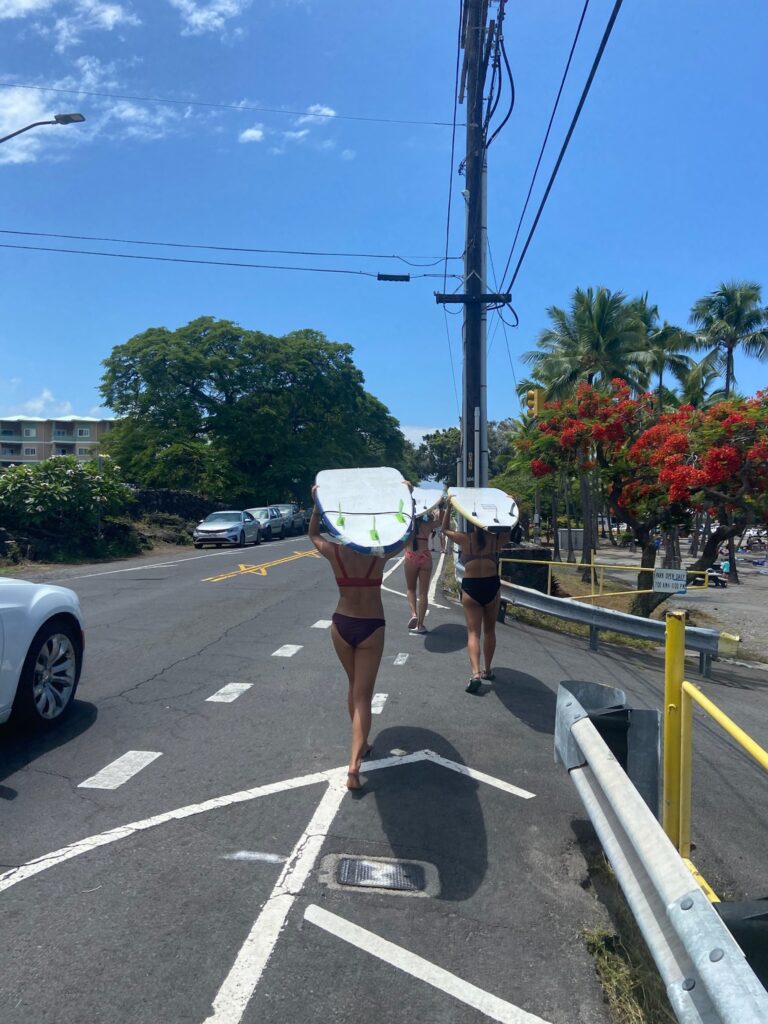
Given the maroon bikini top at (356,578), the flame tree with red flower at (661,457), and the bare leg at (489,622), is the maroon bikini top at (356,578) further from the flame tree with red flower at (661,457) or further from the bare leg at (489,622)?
the flame tree with red flower at (661,457)

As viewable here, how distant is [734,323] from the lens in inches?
1475

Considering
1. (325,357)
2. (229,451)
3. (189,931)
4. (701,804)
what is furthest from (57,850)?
(325,357)

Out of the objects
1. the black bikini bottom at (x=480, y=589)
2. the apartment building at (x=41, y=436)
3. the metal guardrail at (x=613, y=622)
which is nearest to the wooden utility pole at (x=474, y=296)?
the metal guardrail at (x=613, y=622)

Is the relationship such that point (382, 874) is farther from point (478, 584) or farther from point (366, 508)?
point (478, 584)

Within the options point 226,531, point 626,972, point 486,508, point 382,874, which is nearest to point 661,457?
point 486,508

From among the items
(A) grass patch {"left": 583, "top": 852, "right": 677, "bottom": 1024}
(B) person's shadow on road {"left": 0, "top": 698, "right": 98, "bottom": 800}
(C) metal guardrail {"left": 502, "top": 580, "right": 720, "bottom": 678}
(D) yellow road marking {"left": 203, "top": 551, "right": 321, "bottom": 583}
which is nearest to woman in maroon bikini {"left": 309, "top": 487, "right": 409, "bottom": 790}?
(A) grass patch {"left": 583, "top": 852, "right": 677, "bottom": 1024}

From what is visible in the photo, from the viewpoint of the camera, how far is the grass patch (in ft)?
8.92

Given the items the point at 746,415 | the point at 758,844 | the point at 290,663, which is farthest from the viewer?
the point at 746,415

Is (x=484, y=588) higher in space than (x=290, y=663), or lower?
higher

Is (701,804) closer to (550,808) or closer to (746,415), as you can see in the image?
(550,808)

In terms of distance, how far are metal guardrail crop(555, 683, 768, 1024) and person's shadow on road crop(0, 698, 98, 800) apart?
3.31 metres

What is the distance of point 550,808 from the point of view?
4453 mm

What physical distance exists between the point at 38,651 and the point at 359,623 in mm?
2337

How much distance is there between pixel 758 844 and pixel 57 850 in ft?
12.1
